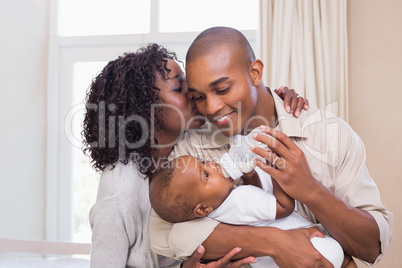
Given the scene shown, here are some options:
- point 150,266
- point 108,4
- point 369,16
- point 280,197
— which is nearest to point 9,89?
point 108,4

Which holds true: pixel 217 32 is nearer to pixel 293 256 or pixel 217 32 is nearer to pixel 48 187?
pixel 293 256

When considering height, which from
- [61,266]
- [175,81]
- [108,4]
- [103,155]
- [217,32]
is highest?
[108,4]

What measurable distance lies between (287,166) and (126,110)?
28.0 inches

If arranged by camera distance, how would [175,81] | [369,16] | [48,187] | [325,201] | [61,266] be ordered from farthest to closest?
[48,187] < [369,16] < [61,266] < [175,81] < [325,201]

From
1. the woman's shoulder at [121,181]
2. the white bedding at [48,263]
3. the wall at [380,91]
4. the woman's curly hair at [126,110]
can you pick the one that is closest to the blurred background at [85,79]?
the wall at [380,91]

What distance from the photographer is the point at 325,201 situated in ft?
4.24

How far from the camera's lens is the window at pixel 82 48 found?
10.6 feet

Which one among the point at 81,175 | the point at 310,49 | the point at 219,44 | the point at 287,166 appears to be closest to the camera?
the point at 287,166

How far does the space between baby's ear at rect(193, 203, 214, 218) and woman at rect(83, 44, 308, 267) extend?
263 mm

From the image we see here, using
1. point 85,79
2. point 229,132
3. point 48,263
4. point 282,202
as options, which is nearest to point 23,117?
point 85,79

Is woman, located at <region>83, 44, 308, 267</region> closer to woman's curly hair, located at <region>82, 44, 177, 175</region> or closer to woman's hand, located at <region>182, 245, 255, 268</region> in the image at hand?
woman's curly hair, located at <region>82, 44, 177, 175</region>

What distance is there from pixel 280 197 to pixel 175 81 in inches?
25.6

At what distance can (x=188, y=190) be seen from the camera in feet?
4.57

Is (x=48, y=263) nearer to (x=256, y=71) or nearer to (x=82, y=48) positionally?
(x=256, y=71)
